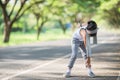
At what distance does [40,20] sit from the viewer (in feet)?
193

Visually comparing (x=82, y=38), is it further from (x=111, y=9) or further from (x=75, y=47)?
(x=111, y=9)

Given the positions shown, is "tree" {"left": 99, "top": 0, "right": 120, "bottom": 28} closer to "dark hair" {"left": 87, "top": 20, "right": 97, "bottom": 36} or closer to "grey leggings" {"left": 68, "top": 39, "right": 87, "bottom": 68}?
"grey leggings" {"left": 68, "top": 39, "right": 87, "bottom": 68}

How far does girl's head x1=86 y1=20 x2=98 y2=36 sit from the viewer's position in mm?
12062

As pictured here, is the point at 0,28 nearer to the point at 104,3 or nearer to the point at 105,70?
the point at 104,3

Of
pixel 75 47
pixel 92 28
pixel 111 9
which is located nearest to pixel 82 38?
pixel 75 47

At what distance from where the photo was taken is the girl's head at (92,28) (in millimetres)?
12062

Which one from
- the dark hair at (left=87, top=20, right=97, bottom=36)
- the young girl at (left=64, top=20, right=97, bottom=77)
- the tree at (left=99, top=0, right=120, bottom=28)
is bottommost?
the tree at (left=99, top=0, right=120, bottom=28)

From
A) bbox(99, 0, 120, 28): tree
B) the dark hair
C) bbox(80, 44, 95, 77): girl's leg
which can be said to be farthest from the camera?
bbox(99, 0, 120, 28): tree

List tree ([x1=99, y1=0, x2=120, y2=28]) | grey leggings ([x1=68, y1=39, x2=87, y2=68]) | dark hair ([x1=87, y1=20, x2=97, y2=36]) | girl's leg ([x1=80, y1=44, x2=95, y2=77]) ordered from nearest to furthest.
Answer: dark hair ([x1=87, y1=20, x2=97, y2=36])
grey leggings ([x1=68, y1=39, x2=87, y2=68])
girl's leg ([x1=80, y1=44, x2=95, y2=77])
tree ([x1=99, y1=0, x2=120, y2=28])

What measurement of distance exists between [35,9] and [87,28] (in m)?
42.3

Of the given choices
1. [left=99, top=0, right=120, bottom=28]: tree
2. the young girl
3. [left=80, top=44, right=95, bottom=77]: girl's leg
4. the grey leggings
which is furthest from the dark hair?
[left=99, top=0, right=120, bottom=28]: tree

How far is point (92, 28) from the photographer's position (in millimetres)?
12102

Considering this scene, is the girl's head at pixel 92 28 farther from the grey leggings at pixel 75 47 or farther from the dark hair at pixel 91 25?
the grey leggings at pixel 75 47

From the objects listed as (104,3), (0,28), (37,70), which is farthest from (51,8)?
(0,28)
